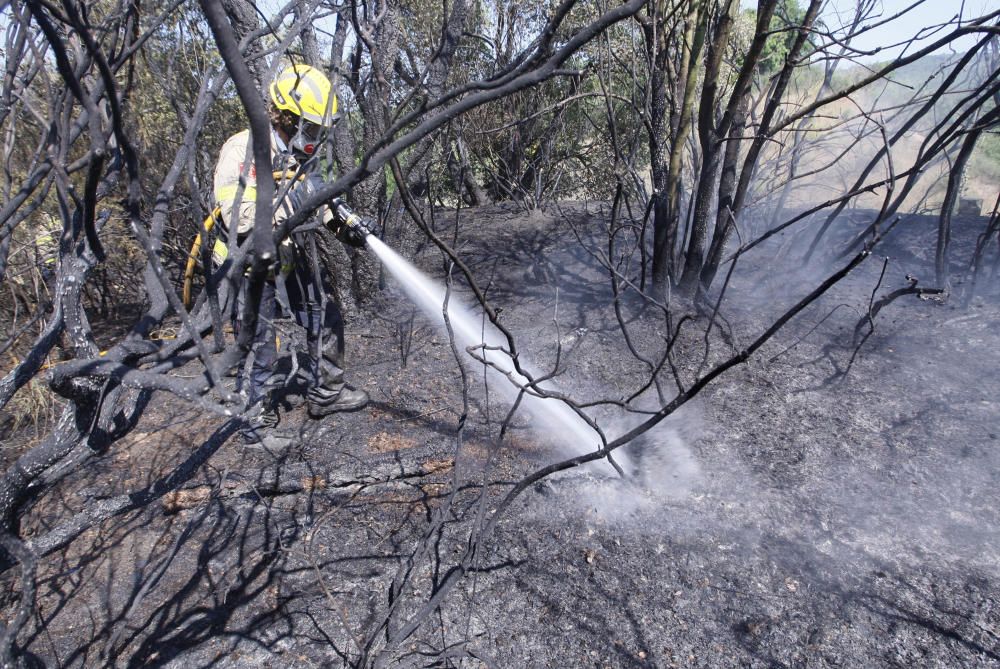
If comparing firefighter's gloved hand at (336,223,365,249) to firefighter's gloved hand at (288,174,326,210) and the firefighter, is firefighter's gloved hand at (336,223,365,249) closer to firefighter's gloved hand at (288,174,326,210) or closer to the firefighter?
the firefighter

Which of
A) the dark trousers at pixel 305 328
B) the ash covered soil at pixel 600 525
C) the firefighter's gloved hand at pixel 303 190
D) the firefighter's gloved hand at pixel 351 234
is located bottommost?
the ash covered soil at pixel 600 525

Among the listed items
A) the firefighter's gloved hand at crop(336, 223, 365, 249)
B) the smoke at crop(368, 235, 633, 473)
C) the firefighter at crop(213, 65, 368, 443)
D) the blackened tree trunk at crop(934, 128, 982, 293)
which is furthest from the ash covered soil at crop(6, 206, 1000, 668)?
the firefighter's gloved hand at crop(336, 223, 365, 249)

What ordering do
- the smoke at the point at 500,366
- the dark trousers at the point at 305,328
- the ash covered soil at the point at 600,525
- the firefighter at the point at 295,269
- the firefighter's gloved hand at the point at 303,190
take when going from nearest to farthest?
the ash covered soil at the point at 600,525
the firefighter at the point at 295,269
the firefighter's gloved hand at the point at 303,190
the smoke at the point at 500,366
the dark trousers at the point at 305,328

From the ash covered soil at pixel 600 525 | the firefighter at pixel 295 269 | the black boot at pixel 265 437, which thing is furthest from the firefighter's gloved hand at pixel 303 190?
the ash covered soil at pixel 600 525

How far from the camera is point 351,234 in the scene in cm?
347

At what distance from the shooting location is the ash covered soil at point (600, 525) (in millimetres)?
2078

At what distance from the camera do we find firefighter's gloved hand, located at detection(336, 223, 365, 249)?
11.3 feet

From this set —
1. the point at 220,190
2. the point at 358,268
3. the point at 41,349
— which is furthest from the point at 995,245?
the point at 41,349

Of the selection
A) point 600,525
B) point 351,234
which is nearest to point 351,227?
point 351,234

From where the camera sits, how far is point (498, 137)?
720cm

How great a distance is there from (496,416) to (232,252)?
228 centimetres

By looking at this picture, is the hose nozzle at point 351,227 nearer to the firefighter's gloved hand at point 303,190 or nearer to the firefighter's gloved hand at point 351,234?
the firefighter's gloved hand at point 351,234

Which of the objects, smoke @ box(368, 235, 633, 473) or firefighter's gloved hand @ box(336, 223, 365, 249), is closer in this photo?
smoke @ box(368, 235, 633, 473)

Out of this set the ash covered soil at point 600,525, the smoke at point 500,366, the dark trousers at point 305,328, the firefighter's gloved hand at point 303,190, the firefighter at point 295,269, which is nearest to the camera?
the ash covered soil at point 600,525
